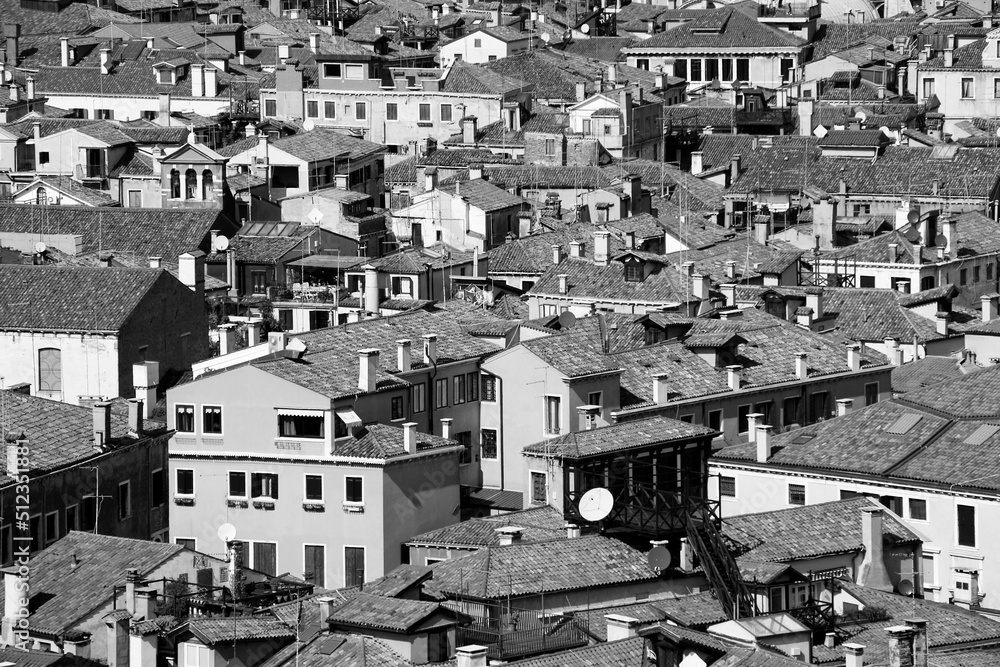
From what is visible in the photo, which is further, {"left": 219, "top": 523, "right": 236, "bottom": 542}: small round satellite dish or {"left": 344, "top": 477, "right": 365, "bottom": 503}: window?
{"left": 344, "top": 477, "right": 365, "bottom": 503}: window

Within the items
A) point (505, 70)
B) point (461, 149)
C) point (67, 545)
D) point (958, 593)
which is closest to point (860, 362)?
point (958, 593)

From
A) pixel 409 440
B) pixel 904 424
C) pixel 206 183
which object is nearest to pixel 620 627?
pixel 409 440

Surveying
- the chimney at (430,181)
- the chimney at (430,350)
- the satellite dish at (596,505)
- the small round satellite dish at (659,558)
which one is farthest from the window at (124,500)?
the chimney at (430,181)

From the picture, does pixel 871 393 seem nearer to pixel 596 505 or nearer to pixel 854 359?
pixel 854 359

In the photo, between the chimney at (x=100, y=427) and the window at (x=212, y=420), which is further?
the window at (x=212, y=420)

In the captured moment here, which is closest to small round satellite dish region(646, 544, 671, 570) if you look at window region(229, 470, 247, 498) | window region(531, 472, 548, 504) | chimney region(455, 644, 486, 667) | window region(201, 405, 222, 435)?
chimney region(455, 644, 486, 667)

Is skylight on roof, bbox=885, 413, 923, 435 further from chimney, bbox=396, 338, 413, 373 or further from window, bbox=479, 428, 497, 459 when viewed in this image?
chimney, bbox=396, 338, 413, 373

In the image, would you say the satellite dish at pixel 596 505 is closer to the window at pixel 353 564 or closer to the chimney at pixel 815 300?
the window at pixel 353 564
